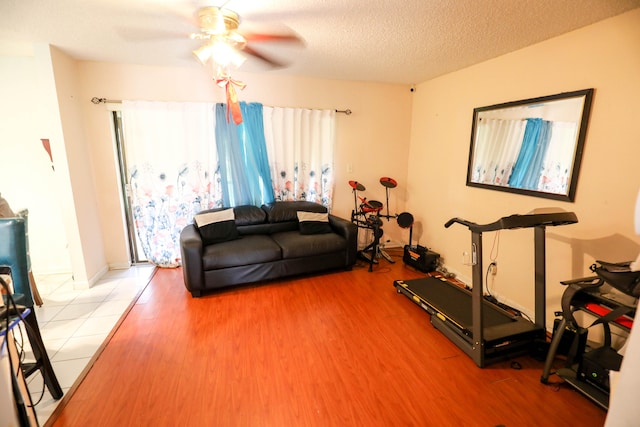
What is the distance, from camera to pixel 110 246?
3.46 metres

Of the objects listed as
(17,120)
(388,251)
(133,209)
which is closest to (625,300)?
(388,251)

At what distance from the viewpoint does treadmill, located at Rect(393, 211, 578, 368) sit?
73.1 inches

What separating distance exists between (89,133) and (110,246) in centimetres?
136

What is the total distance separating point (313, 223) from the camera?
11.5ft

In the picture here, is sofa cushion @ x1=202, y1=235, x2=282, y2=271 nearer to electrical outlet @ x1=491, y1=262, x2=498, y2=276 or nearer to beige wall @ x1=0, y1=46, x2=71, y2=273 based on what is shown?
beige wall @ x1=0, y1=46, x2=71, y2=273

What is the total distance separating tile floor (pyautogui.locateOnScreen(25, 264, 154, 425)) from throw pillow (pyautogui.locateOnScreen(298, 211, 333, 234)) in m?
1.93

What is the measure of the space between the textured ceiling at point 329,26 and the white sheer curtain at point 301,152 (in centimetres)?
82

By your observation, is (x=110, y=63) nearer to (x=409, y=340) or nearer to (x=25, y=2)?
(x=25, y=2)

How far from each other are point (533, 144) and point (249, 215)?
9.93 ft

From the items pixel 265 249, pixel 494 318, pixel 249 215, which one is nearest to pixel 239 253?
pixel 265 249

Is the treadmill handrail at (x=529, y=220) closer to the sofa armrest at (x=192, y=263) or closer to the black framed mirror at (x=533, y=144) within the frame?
the black framed mirror at (x=533, y=144)

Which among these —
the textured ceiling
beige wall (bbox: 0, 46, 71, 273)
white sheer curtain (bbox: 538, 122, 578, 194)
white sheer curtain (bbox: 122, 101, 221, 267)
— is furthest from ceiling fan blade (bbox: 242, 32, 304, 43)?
white sheer curtain (bbox: 538, 122, 578, 194)

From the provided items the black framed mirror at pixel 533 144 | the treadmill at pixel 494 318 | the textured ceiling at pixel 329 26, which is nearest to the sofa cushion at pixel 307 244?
the treadmill at pixel 494 318

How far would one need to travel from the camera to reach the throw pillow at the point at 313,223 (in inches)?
137
